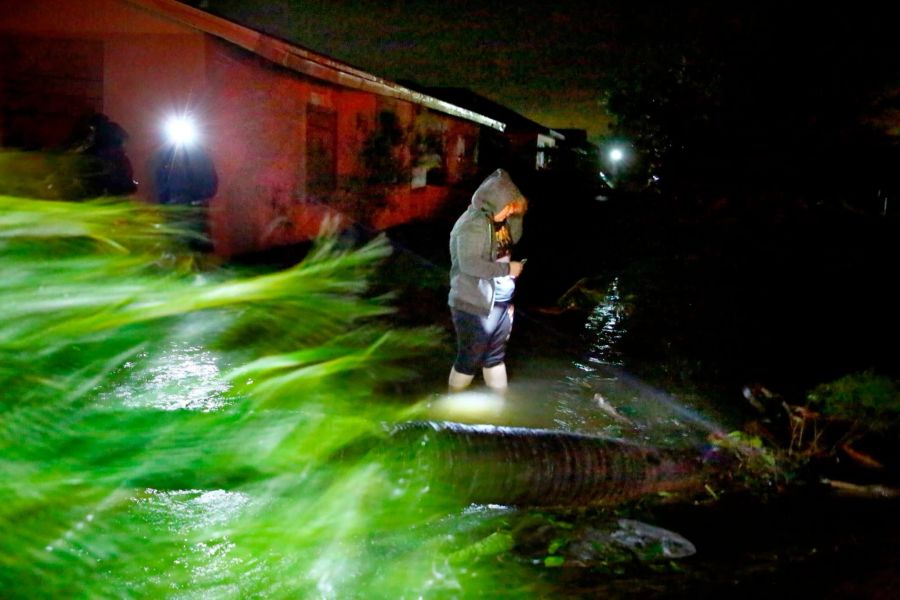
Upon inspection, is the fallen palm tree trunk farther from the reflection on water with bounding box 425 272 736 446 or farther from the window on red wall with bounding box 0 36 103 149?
the window on red wall with bounding box 0 36 103 149

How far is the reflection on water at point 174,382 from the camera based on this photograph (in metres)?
5.41

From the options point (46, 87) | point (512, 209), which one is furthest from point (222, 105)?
point (512, 209)

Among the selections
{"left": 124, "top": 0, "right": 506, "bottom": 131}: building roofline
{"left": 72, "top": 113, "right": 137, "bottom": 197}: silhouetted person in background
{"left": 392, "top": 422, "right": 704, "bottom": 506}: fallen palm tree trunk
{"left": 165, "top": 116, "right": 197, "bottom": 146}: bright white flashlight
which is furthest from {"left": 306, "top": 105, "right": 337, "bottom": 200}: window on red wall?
{"left": 392, "top": 422, "right": 704, "bottom": 506}: fallen palm tree trunk

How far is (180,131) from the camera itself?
1075 centimetres

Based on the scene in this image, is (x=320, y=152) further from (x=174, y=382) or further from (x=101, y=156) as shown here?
(x=174, y=382)

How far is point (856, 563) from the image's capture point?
4.06 meters

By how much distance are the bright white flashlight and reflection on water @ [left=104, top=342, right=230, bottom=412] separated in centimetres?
466

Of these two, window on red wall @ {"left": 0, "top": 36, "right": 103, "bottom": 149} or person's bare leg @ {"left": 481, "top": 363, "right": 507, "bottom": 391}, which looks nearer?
person's bare leg @ {"left": 481, "top": 363, "right": 507, "bottom": 391}

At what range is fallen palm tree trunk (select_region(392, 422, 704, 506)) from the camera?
4.23 meters

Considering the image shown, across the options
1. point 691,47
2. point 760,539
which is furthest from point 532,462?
point 691,47

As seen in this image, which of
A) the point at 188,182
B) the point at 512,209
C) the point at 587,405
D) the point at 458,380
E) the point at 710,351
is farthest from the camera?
the point at 188,182

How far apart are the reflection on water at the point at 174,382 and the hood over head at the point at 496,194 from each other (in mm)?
2395

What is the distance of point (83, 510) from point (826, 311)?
31.2 feet

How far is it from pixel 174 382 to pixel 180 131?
Result: 235 inches
